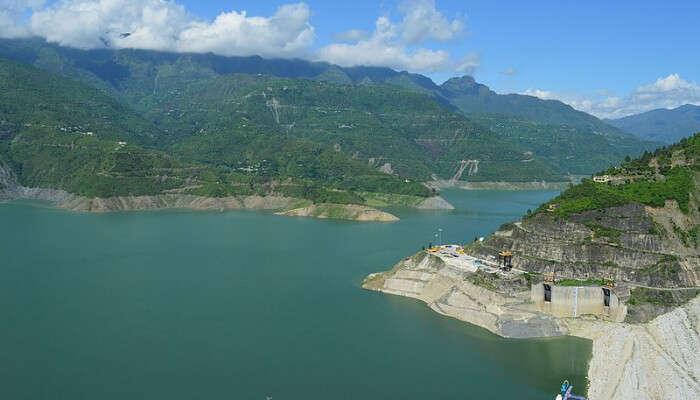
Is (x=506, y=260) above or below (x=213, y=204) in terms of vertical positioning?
above

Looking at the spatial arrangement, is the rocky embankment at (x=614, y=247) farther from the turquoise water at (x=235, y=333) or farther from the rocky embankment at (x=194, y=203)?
the rocky embankment at (x=194, y=203)

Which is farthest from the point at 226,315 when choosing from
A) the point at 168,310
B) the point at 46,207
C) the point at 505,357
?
the point at 46,207

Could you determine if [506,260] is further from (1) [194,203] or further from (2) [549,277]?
(1) [194,203]

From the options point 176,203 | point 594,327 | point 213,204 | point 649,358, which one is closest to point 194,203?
point 176,203

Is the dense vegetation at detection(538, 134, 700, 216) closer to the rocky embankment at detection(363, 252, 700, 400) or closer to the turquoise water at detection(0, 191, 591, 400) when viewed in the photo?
the rocky embankment at detection(363, 252, 700, 400)

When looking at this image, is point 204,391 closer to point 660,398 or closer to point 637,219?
point 660,398

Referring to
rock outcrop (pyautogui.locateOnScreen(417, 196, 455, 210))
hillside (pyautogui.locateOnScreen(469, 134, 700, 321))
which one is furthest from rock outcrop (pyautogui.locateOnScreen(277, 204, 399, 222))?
hillside (pyautogui.locateOnScreen(469, 134, 700, 321))
